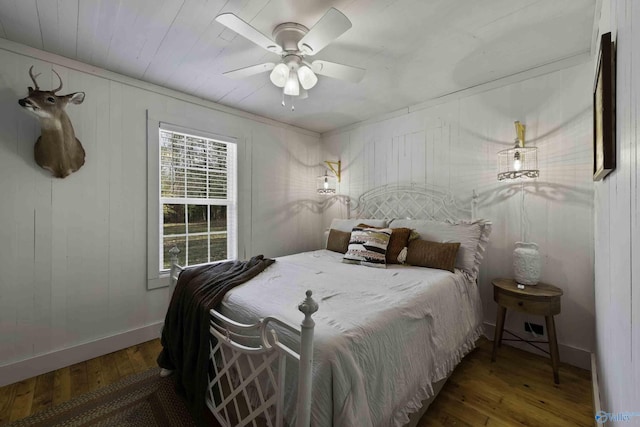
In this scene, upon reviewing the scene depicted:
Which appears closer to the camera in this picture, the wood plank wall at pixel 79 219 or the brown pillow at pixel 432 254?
the wood plank wall at pixel 79 219

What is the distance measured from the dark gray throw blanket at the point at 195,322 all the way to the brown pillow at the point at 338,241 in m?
1.17

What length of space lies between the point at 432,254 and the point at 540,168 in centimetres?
125

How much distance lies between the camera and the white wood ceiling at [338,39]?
5.37 feet

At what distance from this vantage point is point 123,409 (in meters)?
1.71

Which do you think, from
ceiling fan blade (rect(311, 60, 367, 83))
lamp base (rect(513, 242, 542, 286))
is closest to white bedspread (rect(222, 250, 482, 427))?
lamp base (rect(513, 242, 542, 286))

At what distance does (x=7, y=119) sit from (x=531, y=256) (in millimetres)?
4218

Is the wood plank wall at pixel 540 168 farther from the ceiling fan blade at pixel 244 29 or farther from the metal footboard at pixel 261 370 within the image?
the metal footboard at pixel 261 370

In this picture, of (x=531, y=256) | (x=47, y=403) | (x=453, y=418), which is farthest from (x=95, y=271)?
(x=531, y=256)

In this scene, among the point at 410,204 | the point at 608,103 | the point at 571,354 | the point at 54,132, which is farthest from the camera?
the point at 410,204

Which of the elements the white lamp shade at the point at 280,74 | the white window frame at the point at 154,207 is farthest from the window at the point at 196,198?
the white lamp shade at the point at 280,74

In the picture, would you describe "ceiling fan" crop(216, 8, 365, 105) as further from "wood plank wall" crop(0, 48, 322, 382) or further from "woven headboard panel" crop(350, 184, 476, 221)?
"woven headboard panel" crop(350, 184, 476, 221)

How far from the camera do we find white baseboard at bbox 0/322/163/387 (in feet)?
6.48

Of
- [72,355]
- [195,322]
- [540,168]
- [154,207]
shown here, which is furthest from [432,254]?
[72,355]

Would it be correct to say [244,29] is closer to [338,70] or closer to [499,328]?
[338,70]
